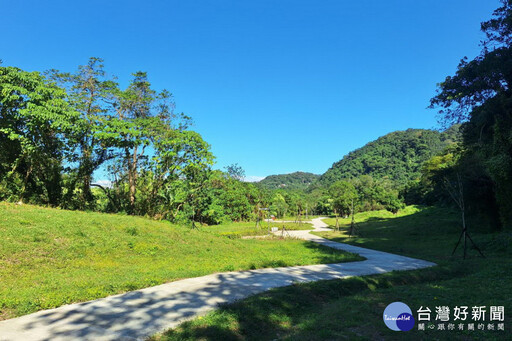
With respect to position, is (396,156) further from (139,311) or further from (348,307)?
(139,311)

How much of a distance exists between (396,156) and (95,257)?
13924cm

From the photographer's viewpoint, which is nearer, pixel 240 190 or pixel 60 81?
pixel 60 81

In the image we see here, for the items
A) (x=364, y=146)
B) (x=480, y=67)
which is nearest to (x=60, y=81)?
(x=480, y=67)

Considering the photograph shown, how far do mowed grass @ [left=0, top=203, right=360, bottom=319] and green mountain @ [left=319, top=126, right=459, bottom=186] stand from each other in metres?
100

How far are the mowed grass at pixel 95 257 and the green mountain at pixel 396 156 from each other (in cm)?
10035

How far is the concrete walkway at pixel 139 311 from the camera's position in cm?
466

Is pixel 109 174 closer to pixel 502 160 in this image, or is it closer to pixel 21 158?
pixel 21 158

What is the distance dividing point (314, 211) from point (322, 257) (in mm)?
71628

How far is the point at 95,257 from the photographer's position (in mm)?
10156

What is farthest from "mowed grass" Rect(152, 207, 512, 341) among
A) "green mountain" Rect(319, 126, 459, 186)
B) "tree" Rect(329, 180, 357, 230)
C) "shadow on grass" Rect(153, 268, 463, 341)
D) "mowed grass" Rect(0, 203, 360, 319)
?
"green mountain" Rect(319, 126, 459, 186)

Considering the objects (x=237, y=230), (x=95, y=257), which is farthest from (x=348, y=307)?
(x=237, y=230)

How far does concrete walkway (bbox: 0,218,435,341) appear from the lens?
4664 millimetres

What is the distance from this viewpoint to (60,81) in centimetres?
2206

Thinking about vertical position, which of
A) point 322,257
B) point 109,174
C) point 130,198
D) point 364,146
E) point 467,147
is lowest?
point 322,257
